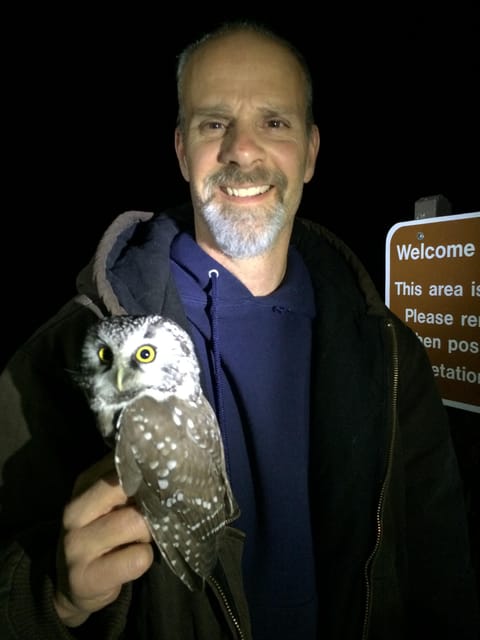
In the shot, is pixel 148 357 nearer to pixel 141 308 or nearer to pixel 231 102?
pixel 141 308

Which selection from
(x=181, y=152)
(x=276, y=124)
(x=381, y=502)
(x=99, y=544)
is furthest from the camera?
(x=181, y=152)

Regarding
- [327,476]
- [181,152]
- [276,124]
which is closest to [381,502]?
[327,476]

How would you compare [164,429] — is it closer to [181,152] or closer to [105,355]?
[105,355]

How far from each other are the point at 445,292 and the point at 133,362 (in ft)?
4.42

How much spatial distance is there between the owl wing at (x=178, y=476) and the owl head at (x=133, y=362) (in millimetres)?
46

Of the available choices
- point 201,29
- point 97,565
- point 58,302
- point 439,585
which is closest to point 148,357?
point 97,565

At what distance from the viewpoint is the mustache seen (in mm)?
1333

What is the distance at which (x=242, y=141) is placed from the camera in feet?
4.33

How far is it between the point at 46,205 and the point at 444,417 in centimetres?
466

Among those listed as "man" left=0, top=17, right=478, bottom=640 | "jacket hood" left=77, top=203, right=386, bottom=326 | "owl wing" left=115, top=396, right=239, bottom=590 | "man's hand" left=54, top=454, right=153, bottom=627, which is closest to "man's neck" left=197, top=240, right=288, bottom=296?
"man" left=0, top=17, right=478, bottom=640

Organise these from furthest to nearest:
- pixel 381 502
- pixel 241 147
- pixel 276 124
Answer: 1. pixel 276 124
2. pixel 241 147
3. pixel 381 502

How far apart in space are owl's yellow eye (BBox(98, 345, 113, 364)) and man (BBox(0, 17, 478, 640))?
0.13 m

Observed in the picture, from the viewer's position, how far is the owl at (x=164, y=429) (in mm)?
886

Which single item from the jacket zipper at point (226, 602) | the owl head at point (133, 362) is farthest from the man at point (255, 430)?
the owl head at point (133, 362)
